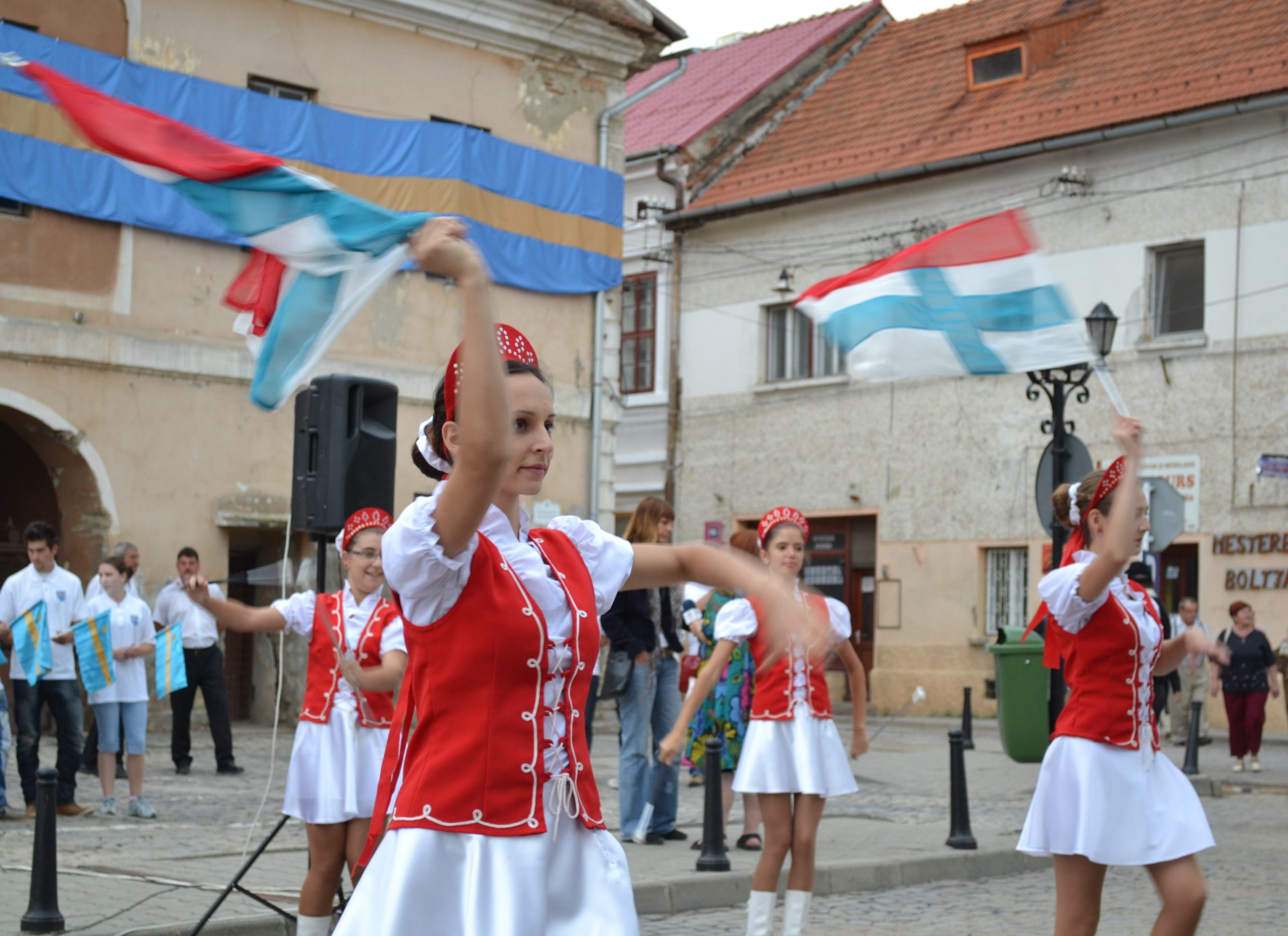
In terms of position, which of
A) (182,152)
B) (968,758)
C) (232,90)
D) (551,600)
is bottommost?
(968,758)

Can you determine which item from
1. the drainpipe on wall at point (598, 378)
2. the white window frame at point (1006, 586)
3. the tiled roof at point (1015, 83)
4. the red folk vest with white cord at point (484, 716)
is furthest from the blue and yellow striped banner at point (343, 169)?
the red folk vest with white cord at point (484, 716)

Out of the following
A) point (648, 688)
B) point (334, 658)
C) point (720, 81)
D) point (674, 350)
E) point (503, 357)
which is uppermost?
point (720, 81)

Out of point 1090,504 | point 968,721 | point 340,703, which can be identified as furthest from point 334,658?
point 968,721

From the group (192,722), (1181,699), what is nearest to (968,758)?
(1181,699)

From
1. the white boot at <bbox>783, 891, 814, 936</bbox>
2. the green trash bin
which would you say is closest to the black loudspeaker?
the white boot at <bbox>783, 891, 814, 936</bbox>

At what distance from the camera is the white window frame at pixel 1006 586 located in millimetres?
27641

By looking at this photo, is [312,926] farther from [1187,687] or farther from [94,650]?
[1187,687]

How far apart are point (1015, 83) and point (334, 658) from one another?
24441mm

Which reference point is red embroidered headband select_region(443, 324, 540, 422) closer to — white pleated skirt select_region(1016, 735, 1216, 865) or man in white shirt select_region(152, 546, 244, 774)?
white pleated skirt select_region(1016, 735, 1216, 865)

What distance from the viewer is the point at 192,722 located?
1970 centimetres

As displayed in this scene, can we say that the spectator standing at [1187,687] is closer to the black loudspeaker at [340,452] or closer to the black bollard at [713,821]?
the black bollard at [713,821]

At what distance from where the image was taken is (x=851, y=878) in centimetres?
1014

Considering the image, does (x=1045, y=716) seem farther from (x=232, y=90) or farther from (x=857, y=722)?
(x=232, y=90)

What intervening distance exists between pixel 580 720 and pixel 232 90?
17444 mm
